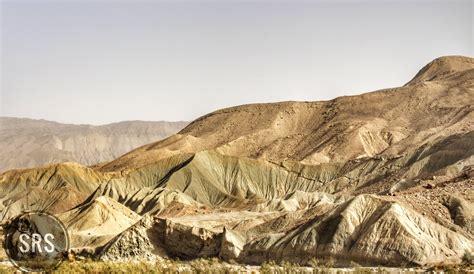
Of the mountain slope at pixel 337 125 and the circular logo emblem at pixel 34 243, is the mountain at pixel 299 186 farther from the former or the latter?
the circular logo emblem at pixel 34 243

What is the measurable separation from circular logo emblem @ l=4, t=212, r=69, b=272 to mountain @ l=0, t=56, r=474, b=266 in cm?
1593

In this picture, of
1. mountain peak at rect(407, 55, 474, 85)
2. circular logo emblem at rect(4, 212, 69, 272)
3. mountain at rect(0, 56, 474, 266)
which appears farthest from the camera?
mountain peak at rect(407, 55, 474, 85)

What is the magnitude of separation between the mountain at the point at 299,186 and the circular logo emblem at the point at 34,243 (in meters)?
15.9

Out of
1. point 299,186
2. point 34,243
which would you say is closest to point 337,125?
point 299,186

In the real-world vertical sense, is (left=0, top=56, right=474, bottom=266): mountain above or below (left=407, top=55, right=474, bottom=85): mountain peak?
below

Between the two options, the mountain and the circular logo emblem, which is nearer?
the circular logo emblem

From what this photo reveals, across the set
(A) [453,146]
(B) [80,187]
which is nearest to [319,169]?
(A) [453,146]

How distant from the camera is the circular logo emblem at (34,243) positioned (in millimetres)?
26109

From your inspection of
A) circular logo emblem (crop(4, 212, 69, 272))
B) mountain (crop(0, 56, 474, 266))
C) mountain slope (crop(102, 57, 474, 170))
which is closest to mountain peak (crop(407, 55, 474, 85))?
mountain (crop(0, 56, 474, 266))

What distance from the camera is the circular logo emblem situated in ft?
85.7

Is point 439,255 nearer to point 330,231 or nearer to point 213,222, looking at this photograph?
point 330,231

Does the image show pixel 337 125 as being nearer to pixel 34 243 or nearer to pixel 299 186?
pixel 299 186

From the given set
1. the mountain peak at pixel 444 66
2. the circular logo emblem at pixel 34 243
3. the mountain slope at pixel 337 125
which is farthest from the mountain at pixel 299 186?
A: the circular logo emblem at pixel 34 243

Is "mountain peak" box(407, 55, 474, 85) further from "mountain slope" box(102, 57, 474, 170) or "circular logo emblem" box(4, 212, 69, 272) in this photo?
"circular logo emblem" box(4, 212, 69, 272)
